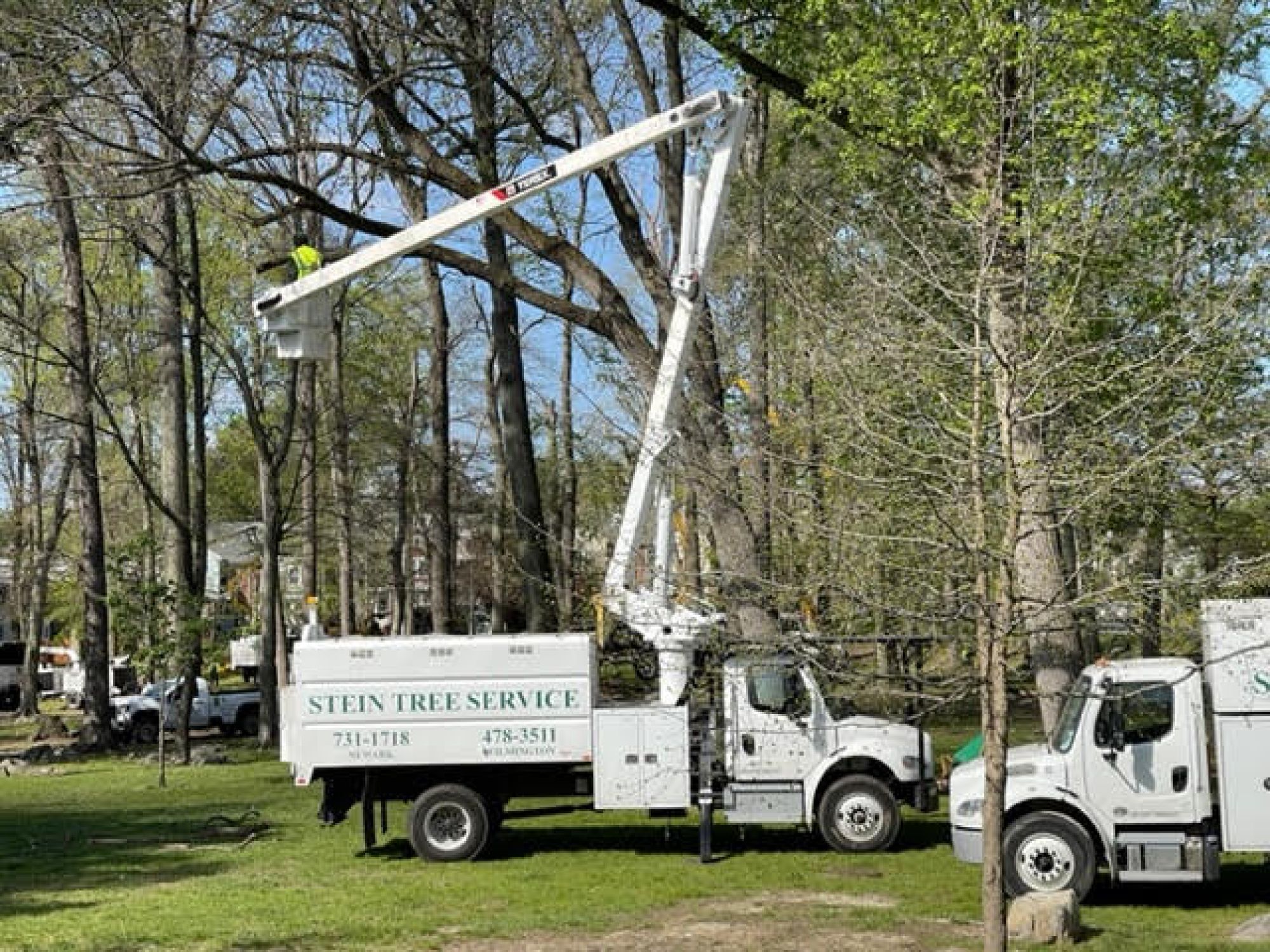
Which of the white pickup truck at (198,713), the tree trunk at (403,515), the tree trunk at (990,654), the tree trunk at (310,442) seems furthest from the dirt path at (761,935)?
the tree trunk at (403,515)

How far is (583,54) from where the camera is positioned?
72.7ft

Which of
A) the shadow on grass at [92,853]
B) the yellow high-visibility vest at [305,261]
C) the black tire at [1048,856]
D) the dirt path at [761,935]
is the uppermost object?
the yellow high-visibility vest at [305,261]

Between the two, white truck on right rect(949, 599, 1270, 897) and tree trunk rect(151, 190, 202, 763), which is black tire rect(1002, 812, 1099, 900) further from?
tree trunk rect(151, 190, 202, 763)

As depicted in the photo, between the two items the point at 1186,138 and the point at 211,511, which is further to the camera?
the point at 211,511

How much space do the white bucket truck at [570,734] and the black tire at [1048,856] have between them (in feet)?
9.74

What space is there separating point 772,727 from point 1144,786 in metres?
4.60

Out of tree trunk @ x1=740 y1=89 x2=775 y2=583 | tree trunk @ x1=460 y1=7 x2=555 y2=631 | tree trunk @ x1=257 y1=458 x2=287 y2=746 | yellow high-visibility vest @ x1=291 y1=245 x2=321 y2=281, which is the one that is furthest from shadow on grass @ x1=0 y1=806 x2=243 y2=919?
tree trunk @ x1=257 y1=458 x2=287 y2=746

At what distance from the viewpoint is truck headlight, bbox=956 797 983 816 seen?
44.7ft

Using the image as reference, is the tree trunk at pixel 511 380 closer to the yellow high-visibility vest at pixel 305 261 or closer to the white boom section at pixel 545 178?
the white boom section at pixel 545 178

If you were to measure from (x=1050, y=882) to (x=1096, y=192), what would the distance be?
583cm

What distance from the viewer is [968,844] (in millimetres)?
13672

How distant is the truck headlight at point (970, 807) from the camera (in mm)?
13617

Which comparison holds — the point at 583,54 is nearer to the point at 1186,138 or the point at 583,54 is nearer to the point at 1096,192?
the point at 1186,138

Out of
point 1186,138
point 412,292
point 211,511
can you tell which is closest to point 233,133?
point 1186,138
